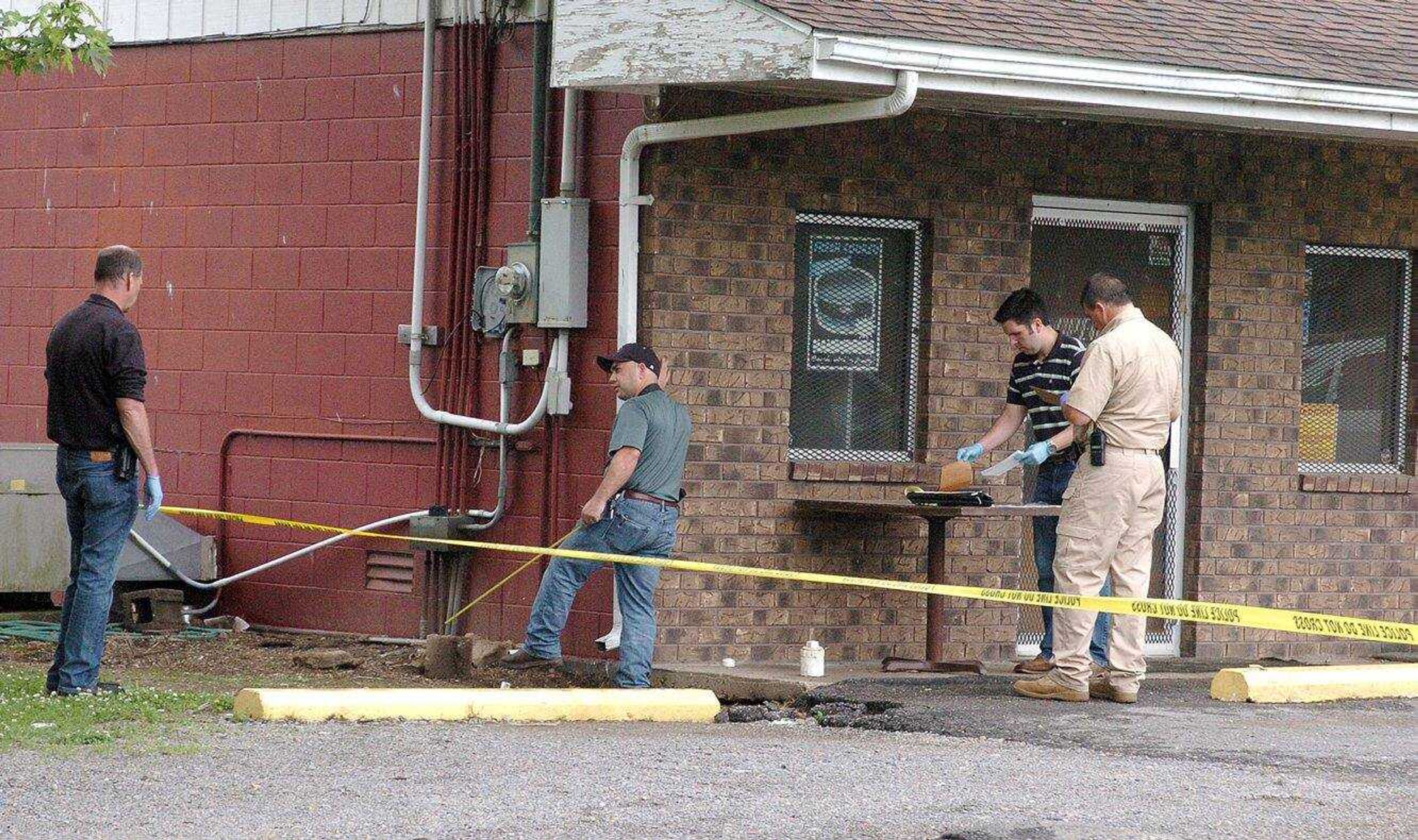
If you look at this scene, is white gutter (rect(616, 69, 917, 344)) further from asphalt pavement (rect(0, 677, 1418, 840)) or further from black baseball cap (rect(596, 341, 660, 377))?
asphalt pavement (rect(0, 677, 1418, 840))

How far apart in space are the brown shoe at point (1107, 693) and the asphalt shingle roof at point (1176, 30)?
9.97 feet

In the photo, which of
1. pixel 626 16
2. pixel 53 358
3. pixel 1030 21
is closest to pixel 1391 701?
pixel 1030 21

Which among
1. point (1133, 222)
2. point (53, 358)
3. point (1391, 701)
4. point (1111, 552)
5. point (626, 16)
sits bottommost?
point (1391, 701)

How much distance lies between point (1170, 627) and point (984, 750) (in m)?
3.93

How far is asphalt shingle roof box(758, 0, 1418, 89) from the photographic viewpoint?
9953 millimetres

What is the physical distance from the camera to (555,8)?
34.2 ft

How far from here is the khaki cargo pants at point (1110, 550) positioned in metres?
9.83

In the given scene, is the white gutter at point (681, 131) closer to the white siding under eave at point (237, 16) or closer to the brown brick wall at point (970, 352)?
the brown brick wall at point (970, 352)

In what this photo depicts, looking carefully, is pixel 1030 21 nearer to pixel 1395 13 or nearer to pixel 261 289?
pixel 1395 13

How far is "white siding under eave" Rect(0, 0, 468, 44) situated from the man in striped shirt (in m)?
3.63

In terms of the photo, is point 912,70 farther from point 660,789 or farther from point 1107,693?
point 660,789

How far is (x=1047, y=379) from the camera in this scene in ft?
35.3

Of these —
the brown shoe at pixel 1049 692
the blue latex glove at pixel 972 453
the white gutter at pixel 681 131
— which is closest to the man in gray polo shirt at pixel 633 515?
the white gutter at pixel 681 131

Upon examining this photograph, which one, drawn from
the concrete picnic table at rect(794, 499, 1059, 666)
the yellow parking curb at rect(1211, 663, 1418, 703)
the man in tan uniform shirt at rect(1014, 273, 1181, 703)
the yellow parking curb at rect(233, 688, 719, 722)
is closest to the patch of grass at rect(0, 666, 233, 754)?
the yellow parking curb at rect(233, 688, 719, 722)
